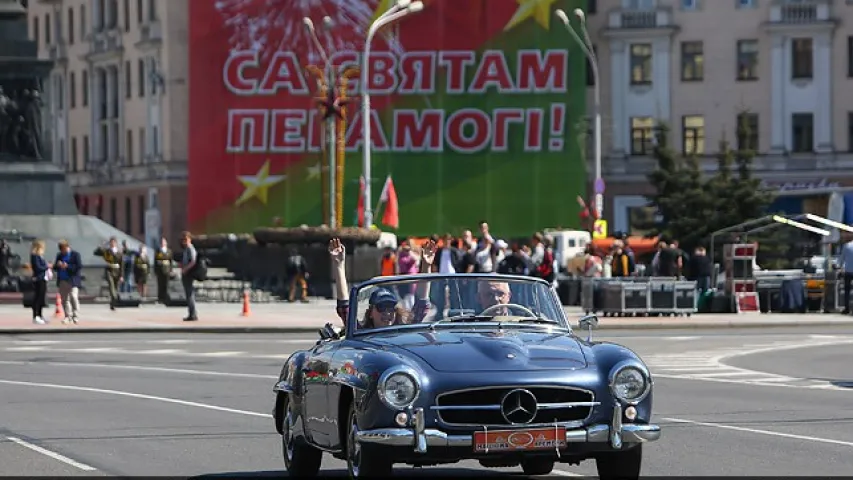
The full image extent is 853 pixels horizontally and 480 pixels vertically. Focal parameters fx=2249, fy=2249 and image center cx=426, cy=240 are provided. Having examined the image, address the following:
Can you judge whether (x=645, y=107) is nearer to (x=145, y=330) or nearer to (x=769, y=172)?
(x=769, y=172)

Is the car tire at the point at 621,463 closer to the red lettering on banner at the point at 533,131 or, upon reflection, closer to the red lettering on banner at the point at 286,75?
the red lettering on banner at the point at 533,131

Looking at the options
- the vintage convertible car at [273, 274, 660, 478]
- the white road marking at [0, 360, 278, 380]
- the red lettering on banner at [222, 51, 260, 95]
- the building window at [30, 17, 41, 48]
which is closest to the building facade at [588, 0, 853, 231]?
the red lettering on banner at [222, 51, 260, 95]

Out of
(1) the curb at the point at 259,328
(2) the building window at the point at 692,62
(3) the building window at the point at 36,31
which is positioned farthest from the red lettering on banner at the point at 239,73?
(1) the curb at the point at 259,328

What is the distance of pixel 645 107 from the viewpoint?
317 ft

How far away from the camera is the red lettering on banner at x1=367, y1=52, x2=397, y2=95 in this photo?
9281 centimetres

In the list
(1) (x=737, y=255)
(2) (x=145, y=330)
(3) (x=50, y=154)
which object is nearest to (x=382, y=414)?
(2) (x=145, y=330)

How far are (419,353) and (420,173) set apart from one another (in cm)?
8045

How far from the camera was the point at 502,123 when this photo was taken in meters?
93.6

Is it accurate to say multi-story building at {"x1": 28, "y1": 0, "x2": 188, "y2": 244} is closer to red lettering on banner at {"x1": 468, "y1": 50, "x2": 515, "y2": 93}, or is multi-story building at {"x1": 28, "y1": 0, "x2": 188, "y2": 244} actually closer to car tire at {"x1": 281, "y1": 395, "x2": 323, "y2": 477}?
red lettering on banner at {"x1": 468, "y1": 50, "x2": 515, "y2": 93}

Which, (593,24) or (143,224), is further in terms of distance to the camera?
(143,224)

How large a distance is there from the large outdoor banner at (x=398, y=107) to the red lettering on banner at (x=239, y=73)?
42 mm

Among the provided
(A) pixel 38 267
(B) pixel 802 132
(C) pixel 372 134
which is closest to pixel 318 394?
(A) pixel 38 267

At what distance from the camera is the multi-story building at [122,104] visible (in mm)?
102000

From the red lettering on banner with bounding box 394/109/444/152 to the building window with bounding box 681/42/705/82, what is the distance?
35.7 ft
